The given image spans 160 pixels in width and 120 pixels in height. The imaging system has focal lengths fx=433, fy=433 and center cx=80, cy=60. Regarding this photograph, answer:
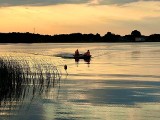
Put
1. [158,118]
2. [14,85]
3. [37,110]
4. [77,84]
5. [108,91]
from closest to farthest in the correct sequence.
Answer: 1. [158,118]
2. [37,110]
3. [14,85]
4. [108,91]
5. [77,84]

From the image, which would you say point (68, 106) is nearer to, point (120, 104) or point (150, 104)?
point (120, 104)

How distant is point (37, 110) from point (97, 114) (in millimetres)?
2729

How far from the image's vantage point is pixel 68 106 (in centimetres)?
1864

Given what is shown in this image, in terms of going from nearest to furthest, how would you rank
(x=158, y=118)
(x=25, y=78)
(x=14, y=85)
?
(x=158, y=118)
(x=14, y=85)
(x=25, y=78)

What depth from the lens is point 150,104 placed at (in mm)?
19078

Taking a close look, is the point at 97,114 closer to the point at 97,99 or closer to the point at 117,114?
the point at 117,114

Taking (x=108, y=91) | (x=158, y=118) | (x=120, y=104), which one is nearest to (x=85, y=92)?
(x=108, y=91)

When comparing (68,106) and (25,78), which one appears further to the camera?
(25,78)

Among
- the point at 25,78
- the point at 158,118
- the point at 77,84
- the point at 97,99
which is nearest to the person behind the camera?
the point at 158,118

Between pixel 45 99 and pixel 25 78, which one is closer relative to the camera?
pixel 45 99

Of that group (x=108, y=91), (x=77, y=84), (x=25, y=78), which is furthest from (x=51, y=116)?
(x=77, y=84)

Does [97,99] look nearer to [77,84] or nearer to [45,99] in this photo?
[45,99]

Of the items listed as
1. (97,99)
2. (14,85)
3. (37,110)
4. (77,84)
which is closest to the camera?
(37,110)

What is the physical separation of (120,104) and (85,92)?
481 centimetres
